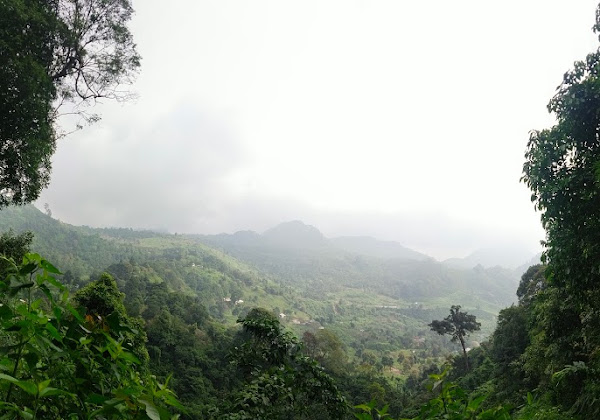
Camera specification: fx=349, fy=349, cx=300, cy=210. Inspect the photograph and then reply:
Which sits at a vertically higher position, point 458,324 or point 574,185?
point 574,185

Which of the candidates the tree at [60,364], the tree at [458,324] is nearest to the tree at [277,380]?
the tree at [60,364]

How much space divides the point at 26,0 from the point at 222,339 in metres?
42.9

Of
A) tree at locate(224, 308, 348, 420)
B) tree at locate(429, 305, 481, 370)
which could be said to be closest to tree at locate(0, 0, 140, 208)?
tree at locate(224, 308, 348, 420)

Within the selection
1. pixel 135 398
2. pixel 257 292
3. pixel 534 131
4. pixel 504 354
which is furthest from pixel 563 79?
pixel 257 292

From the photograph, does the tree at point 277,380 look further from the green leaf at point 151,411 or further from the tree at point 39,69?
the tree at point 39,69

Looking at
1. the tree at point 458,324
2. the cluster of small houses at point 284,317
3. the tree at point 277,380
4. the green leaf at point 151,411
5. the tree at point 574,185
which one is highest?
the tree at point 574,185

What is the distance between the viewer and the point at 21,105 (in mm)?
7363

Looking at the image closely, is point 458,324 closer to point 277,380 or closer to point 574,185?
A: point 574,185

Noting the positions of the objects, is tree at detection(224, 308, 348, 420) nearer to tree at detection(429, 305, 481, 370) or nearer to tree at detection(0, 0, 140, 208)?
tree at detection(0, 0, 140, 208)

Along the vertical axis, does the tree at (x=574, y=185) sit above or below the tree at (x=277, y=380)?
above

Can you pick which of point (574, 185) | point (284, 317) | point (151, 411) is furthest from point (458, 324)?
point (284, 317)

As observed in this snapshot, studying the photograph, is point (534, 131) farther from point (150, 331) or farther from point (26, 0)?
point (150, 331)

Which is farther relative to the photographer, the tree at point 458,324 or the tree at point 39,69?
the tree at point 458,324

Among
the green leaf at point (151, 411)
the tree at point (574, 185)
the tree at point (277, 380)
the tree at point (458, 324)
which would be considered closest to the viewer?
the green leaf at point (151, 411)
